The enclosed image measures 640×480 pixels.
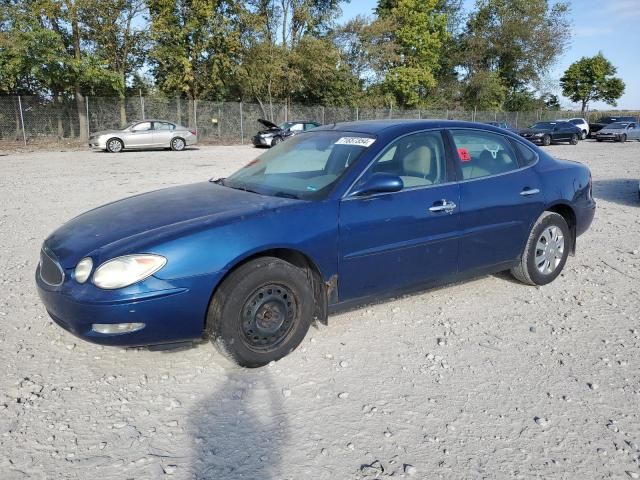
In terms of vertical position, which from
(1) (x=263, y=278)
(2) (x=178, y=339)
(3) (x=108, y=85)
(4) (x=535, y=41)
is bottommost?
(2) (x=178, y=339)

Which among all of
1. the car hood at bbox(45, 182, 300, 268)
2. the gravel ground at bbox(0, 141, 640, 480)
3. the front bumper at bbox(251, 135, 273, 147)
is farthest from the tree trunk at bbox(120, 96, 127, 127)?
the car hood at bbox(45, 182, 300, 268)

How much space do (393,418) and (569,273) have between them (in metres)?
3.44

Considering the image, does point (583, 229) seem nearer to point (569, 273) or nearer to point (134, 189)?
Answer: point (569, 273)

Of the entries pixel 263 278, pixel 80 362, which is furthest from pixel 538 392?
pixel 80 362

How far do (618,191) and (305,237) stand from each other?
390 inches

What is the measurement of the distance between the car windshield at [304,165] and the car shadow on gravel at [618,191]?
24.2 feet

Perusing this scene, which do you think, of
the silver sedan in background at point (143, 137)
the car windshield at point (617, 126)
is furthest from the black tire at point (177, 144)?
the car windshield at point (617, 126)

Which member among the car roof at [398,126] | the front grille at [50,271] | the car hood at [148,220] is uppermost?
the car roof at [398,126]

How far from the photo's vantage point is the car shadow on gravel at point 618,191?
32.1ft

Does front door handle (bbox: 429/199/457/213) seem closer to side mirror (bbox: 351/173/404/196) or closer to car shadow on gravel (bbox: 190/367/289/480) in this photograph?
side mirror (bbox: 351/173/404/196)

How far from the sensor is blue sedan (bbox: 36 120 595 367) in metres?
3.04

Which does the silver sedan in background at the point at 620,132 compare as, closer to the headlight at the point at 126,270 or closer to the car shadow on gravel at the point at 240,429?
the car shadow on gravel at the point at 240,429

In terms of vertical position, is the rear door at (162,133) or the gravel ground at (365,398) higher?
the rear door at (162,133)

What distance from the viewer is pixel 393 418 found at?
286 cm
